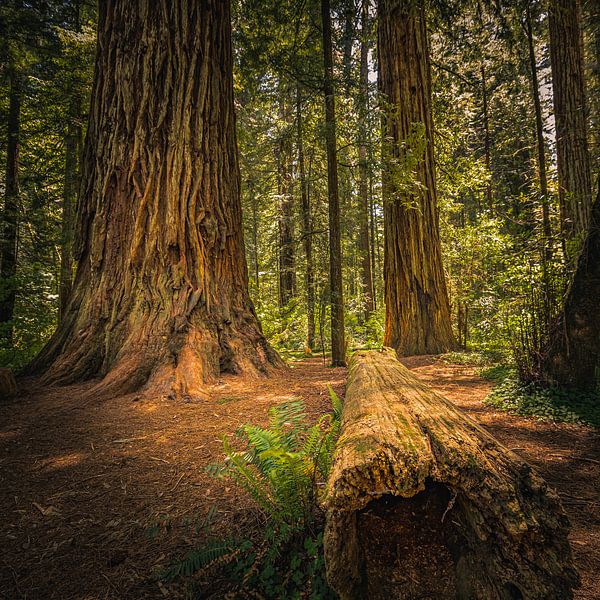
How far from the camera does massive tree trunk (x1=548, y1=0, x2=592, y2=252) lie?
7.69m

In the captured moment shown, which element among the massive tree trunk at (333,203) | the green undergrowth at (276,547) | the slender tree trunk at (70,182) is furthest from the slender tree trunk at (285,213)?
the green undergrowth at (276,547)

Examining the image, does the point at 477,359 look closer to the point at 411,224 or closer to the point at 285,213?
the point at 411,224

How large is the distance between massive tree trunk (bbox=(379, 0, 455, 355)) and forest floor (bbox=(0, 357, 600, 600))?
3.61 metres

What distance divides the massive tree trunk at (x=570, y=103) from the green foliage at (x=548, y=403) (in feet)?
17.6

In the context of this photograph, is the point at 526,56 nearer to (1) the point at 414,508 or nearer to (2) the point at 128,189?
(2) the point at 128,189

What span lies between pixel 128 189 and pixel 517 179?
22.5 metres

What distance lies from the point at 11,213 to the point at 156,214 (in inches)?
229

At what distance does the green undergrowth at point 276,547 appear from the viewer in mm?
1425

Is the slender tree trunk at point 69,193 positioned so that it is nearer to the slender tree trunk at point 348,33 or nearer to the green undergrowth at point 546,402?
the slender tree trunk at point 348,33

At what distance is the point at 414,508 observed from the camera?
1.41m

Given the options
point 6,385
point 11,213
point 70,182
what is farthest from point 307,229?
point 6,385

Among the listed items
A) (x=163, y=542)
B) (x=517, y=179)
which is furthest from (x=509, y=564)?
(x=517, y=179)

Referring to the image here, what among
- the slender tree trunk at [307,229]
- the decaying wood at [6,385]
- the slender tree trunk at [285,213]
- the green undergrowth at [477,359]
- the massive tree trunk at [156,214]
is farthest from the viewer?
the slender tree trunk at [285,213]

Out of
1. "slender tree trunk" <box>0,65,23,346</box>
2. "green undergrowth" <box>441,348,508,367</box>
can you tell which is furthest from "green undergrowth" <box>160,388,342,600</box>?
"slender tree trunk" <box>0,65,23,346</box>
